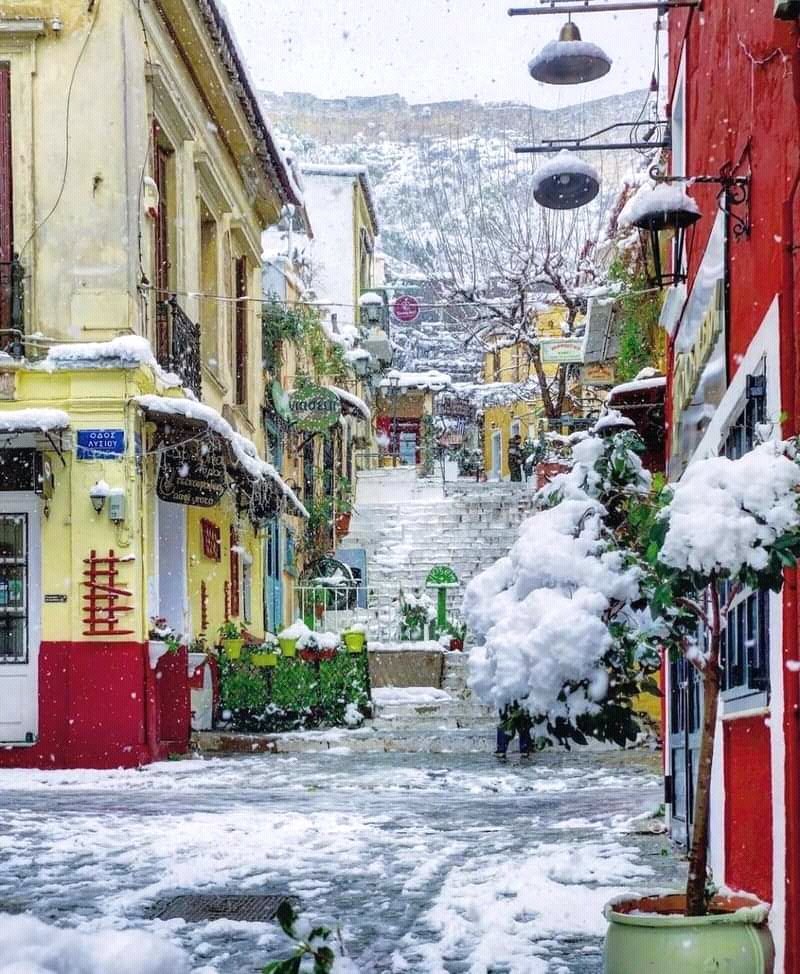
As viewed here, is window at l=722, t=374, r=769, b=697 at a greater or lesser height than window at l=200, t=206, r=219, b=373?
lesser

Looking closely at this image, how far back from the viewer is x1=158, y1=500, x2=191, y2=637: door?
17.0m

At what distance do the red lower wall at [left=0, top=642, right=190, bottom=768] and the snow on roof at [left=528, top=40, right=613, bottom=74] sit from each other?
7574 millimetres

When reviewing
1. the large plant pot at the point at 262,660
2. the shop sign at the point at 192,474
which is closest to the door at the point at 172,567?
the shop sign at the point at 192,474

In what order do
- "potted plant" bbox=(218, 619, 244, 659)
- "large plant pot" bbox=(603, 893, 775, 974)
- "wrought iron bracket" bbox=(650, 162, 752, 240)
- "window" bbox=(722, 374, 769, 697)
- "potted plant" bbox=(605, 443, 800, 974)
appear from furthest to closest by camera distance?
"potted plant" bbox=(218, 619, 244, 659) < "wrought iron bracket" bbox=(650, 162, 752, 240) < "window" bbox=(722, 374, 769, 697) < "large plant pot" bbox=(603, 893, 775, 974) < "potted plant" bbox=(605, 443, 800, 974)

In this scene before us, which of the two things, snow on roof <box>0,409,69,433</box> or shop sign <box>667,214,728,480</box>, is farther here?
snow on roof <box>0,409,69,433</box>

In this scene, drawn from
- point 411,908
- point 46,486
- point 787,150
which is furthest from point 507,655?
point 46,486

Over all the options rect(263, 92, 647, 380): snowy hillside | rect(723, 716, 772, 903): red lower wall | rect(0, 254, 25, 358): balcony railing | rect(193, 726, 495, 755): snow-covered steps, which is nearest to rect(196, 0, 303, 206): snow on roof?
rect(263, 92, 647, 380): snowy hillside

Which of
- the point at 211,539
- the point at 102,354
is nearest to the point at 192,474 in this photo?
the point at 102,354

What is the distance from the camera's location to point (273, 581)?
2484cm

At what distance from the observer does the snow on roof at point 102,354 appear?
1404cm

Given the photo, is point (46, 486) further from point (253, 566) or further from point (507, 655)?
point (507, 655)

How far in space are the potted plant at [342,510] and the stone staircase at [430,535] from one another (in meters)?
0.20

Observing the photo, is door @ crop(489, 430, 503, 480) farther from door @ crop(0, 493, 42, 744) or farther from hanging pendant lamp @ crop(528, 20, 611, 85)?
hanging pendant lamp @ crop(528, 20, 611, 85)

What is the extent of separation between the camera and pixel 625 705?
16.5 ft
